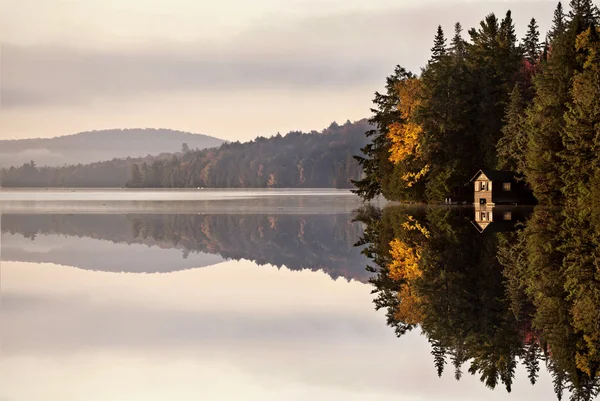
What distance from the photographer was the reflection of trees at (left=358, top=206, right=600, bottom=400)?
15.0 m

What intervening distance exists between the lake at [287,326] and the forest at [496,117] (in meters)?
23.3

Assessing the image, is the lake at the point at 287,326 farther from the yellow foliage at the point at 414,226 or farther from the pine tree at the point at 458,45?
the pine tree at the point at 458,45

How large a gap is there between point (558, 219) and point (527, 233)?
7904 mm

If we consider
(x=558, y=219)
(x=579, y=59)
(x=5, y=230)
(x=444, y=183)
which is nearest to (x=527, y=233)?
(x=558, y=219)

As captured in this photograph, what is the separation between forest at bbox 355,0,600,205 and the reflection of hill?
14.6 metres

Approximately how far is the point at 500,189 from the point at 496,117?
8847mm

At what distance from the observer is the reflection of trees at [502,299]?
15.0 metres

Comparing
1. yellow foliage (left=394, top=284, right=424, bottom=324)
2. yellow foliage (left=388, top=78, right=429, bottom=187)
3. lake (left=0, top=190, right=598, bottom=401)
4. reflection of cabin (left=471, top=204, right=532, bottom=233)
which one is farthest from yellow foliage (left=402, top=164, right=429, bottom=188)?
yellow foliage (left=394, top=284, right=424, bottom=324)

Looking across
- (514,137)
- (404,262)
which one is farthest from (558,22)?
(404,262)

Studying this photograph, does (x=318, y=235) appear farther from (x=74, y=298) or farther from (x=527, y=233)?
(x=74, y=298)

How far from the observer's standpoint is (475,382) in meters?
14.1

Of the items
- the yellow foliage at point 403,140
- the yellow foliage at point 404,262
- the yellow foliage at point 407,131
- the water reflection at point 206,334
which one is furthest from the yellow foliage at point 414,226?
the yellow foliage at point 403,140

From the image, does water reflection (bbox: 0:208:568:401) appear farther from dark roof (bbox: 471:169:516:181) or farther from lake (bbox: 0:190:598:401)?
dark roof (bbox: 471:169:516:181)

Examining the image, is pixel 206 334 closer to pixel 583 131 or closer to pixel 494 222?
pixel 494 222
